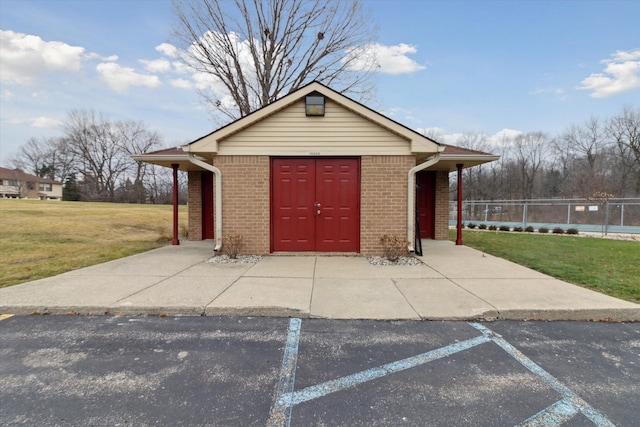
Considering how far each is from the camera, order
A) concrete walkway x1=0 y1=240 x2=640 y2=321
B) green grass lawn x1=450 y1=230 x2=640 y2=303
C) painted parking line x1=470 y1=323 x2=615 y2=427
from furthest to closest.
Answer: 1. green grass lawn x1=450 y1=230 x2=640 y2=303
2. concrete walkway x1=0 y1=240 x2=640 y2=321
3. painted parking line x1=470 y1=323 x2=615 y2=427

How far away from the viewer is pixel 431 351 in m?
3.26

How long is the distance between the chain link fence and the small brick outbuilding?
578 inches

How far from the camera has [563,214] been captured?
1873 cm

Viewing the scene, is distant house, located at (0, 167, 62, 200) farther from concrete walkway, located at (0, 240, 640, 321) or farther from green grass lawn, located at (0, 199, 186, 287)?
concrete walkway, located at (0, 240, 640, 321)

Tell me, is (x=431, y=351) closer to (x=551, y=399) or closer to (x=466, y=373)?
(x=466, y=373)

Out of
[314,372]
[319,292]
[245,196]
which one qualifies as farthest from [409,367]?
[245,196]

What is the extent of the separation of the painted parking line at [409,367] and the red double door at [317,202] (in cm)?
473

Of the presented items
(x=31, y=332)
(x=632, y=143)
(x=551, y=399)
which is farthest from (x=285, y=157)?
(x=632, y=143)

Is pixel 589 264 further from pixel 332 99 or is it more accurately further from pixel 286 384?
pixel 286 384

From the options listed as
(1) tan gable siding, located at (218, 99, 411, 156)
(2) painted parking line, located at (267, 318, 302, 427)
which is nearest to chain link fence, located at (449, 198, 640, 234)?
(1) tan gable siding, located at (218, 99, 411, 156)

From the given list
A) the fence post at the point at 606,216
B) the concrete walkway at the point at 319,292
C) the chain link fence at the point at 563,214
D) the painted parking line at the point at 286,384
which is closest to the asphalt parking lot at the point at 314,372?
the painted parking line at the point at 286,384

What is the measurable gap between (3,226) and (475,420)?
17.4 metres

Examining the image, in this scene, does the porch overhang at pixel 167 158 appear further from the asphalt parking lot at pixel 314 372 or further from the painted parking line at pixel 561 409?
the painted parking line at pixel 561 409

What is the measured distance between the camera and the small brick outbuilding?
26.1 ft
